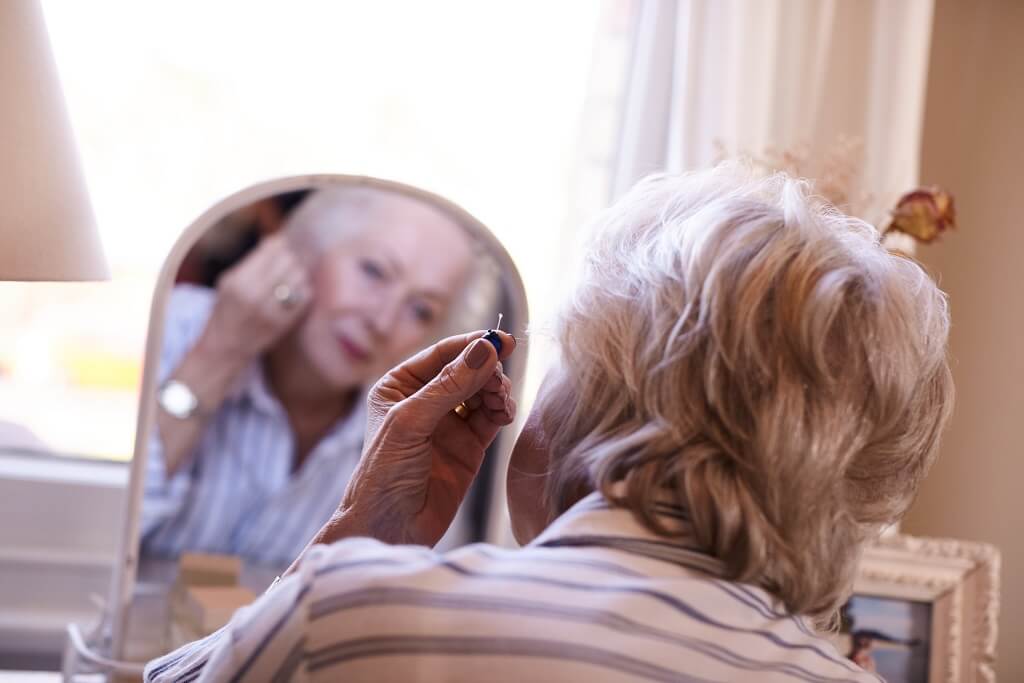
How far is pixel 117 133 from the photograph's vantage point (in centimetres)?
178

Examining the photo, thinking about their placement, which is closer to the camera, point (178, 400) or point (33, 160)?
point (33, 160)

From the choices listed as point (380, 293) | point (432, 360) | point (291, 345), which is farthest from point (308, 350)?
point (432, 360)

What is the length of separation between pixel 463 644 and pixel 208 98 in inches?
50.1

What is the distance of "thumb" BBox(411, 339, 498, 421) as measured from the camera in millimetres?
950

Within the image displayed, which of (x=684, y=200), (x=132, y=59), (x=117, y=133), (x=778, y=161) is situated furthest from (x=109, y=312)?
(x=684, y=200)

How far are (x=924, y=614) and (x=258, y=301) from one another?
1.07 m

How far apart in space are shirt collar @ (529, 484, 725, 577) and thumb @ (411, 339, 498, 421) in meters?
0.18

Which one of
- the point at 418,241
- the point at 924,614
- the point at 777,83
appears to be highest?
the point at 777,83

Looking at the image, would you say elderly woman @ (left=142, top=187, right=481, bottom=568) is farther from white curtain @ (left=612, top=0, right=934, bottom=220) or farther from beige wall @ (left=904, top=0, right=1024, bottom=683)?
beige wall @ (left=904, top=0, right=1024, bottom=683)

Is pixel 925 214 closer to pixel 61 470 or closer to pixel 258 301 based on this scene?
pixel 258 301

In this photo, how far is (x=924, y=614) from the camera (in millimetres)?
1619

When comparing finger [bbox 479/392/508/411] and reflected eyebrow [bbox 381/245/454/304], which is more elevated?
reflected eyebrow [bbox 381/245/454/304]

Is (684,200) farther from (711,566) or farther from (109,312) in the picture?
(109,312)

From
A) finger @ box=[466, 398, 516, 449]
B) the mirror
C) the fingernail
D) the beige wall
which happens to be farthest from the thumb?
the beige wall
